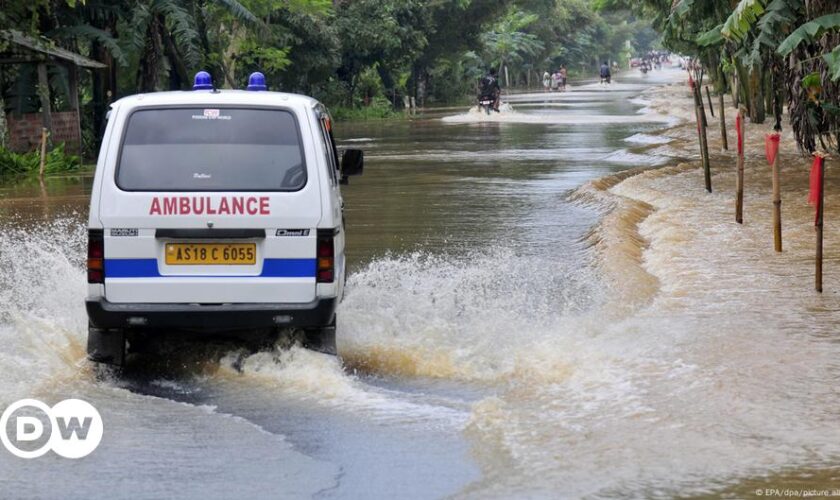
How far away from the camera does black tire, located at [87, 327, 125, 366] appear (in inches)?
316

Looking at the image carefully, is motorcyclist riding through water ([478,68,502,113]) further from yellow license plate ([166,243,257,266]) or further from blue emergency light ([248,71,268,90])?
yellow license plate ([166,243,257,266])

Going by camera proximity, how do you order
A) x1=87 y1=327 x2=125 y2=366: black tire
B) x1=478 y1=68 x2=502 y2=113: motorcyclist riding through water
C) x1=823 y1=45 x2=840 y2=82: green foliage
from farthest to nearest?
x1=478 y1=68 x2=502 y2=113: motorcyclist riding through water
x1=823 y1=45 x2=840 y2=82: green foliage
x1=87 y1=327 x2=125 y2=366: black tire

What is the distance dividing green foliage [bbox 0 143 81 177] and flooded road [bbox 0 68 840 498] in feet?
32.4

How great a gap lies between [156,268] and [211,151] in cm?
78

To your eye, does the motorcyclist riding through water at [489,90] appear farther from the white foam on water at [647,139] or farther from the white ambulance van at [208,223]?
the white ambulance van at [208,223]

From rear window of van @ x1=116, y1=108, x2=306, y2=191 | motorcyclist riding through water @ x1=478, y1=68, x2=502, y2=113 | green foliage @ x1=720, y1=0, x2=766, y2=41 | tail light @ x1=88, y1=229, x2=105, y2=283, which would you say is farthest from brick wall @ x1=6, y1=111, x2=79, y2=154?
motorcyclist riding through water @ x1=478, y1=68, x2=502, y2=113

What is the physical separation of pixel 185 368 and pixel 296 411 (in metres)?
1.46

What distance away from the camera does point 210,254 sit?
7.80 meters

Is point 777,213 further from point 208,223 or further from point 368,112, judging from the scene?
point 368,112

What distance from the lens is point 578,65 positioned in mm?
118500

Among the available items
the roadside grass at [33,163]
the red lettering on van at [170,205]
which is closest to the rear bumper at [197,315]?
the red lettering on van at [170,205]

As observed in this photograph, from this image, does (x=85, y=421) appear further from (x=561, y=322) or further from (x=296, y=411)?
(x=561, y=322)

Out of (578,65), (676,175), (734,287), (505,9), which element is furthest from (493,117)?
(578,65)

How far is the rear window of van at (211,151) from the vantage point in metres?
7.83
